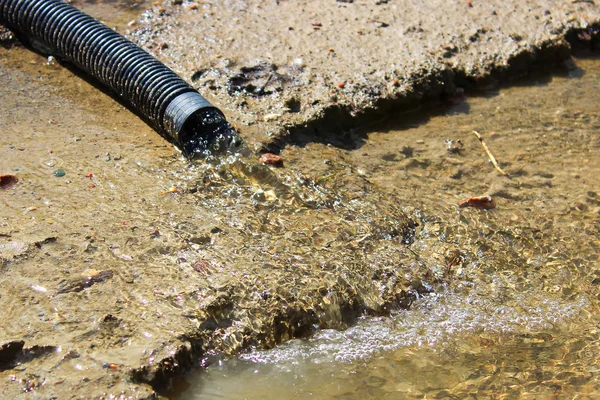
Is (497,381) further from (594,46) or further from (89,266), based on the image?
(594,46)

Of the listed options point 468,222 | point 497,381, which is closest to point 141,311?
point 497,381

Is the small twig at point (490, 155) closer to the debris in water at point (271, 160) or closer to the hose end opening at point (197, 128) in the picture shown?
the debris in water at point (271, 160)

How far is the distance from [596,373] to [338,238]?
4.78 ft

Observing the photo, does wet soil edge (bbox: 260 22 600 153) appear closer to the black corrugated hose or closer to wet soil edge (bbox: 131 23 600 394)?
wet soil edge (bbox: 131 23 600 394)

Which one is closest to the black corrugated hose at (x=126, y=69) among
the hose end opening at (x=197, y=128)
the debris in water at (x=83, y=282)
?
the hose end opening at (x=197, y=128)

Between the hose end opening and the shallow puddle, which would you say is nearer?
the shallow puddle

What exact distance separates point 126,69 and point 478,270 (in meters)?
2.78

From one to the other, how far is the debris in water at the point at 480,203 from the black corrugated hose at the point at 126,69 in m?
1.52

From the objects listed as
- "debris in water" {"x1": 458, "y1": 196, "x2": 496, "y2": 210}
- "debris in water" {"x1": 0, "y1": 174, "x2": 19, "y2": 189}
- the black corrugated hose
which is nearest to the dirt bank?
the black corrugated hose

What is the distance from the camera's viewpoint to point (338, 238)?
12.1 feet

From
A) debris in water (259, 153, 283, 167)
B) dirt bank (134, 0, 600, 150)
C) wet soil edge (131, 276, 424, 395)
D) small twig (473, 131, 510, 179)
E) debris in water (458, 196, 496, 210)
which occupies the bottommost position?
wet soil edge (131, 276, 424, 395)

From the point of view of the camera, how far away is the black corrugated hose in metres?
4.34

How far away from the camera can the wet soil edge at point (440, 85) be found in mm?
4652

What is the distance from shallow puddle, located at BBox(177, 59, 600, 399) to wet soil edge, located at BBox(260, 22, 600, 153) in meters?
0.12
